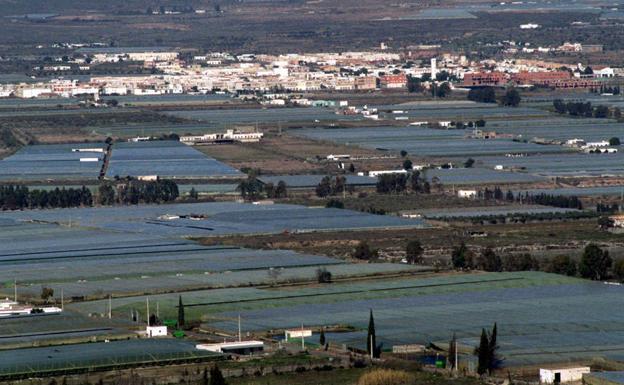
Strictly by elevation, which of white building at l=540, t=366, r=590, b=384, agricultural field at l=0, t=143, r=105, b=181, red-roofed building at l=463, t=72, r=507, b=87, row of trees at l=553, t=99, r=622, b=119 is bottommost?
white building at l=540, t=366, r=590, b=384

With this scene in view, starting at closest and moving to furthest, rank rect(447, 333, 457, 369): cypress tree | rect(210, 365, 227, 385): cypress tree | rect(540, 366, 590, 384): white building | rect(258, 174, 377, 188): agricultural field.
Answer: rect(210, 365, 227, 385): cypress tree → rect(540, 366, 590, 384): white building → rect(447, 333, 457, 369): cypress tree → rect(258, 174, 377, 188): agricultural field

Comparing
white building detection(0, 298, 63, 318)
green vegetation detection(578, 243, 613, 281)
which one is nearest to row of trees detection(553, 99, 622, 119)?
green vegetation detection(578, 243, 613, 281)

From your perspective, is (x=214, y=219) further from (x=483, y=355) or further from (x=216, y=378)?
(x=216, y=378)

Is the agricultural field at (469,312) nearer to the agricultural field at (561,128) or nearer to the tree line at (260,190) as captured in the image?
the tree line at (260,190)

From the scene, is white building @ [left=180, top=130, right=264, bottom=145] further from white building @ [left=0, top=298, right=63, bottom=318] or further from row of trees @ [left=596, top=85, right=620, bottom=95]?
white building @ [left=0, top=298, right=63, bottom=318]

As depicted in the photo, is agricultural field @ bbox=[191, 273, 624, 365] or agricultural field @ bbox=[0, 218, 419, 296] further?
agricultural field @ bbox=[0, 218, 419, 296]

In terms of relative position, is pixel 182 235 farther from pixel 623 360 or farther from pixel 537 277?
pixel 623 360
